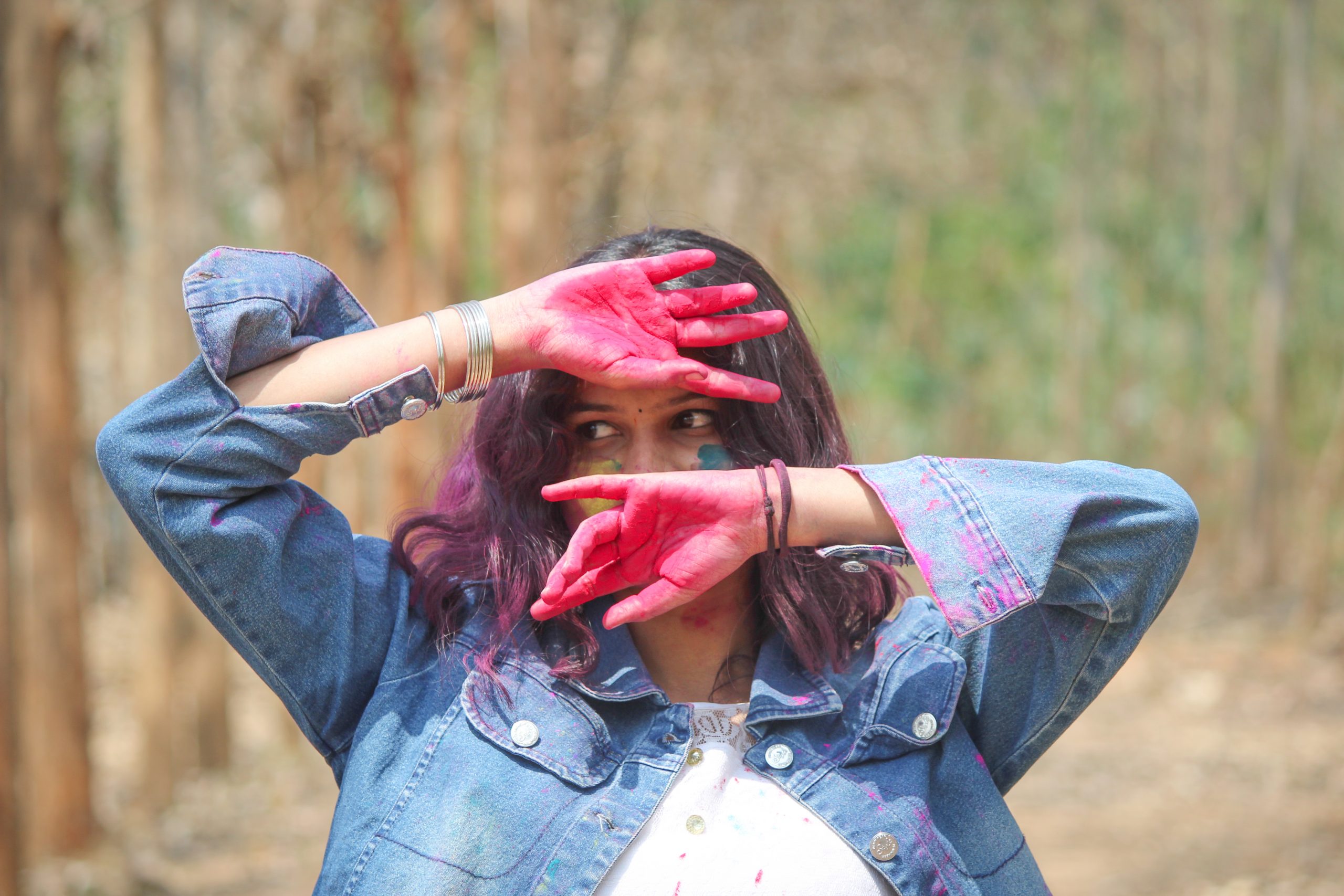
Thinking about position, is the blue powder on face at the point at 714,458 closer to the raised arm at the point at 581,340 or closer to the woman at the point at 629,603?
the woman at the point at 629,603

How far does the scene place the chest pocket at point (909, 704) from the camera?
1.66 metres

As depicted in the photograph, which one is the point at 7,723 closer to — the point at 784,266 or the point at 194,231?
the point at 194,231

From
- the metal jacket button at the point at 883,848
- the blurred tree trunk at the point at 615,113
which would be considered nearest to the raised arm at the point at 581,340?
the metal jacket button at the point at 883,848

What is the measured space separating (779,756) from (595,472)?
467 millimetres

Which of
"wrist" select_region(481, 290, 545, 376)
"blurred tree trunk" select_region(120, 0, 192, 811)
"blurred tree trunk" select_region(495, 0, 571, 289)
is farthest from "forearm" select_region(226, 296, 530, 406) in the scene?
"blurred tree trunk" select_region(120, 0, 192, 811)

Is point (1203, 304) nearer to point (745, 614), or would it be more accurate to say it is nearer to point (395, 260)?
point (395, 260)

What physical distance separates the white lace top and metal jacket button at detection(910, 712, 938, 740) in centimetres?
18

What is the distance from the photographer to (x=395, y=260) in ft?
22.2

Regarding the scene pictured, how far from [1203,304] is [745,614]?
1708cm

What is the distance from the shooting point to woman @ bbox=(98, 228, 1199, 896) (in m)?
1.53

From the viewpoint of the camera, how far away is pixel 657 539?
159 centimetres

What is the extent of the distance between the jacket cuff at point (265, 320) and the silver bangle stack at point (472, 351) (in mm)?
28

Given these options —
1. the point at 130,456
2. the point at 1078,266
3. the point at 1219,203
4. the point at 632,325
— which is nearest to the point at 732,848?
the point at 632,325

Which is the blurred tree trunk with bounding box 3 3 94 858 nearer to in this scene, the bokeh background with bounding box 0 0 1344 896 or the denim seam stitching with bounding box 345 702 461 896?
the bokeh background with bounding box 0 0 1344 896
